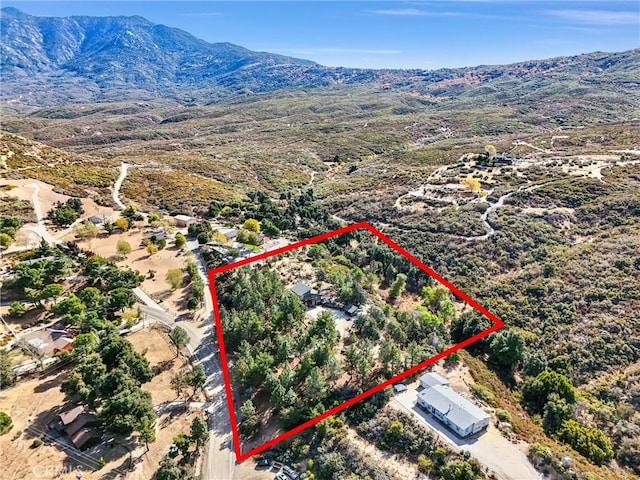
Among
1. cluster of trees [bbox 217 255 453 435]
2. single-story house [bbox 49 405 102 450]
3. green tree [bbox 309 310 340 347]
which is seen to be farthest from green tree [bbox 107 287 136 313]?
green tree [bbox 309 310 340 347]

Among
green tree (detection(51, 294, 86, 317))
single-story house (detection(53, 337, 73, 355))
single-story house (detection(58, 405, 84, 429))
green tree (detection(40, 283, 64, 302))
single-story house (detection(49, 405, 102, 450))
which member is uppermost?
green tree (detection(40, 283, 64, 302))

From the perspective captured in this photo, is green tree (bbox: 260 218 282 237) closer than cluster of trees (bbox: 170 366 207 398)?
No

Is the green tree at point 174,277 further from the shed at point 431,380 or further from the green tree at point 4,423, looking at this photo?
the shed at point 431,380

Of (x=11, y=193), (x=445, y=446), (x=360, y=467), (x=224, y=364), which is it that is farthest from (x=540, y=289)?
(x=11, y=193)

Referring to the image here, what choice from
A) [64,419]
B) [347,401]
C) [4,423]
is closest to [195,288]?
[64,419]

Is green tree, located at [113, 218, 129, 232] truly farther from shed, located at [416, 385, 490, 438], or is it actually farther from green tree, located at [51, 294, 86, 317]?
shed, located at [416, 385, 490, 438]
